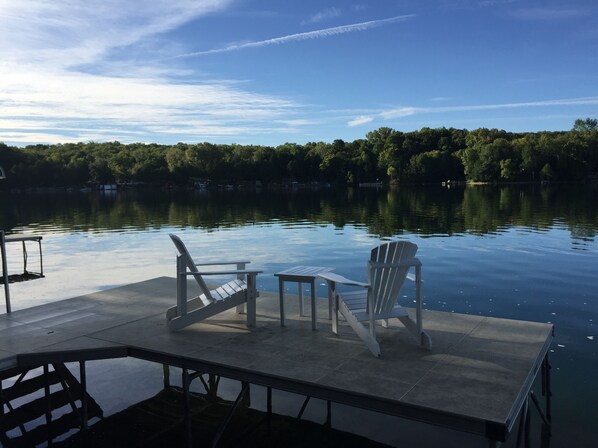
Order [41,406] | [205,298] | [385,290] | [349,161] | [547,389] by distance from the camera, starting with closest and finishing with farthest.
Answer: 1. [385,290]
2. [547,389]
3. [205,298]
4. [41,406]
5. [349,161]

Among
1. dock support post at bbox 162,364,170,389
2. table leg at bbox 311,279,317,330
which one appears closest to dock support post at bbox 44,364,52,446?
dock support post at bbox 162,364,170,389

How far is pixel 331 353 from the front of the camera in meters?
5.75

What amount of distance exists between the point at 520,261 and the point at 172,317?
12.7 metres

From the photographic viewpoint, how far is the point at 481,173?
111375 mm

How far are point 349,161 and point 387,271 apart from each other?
128829mm

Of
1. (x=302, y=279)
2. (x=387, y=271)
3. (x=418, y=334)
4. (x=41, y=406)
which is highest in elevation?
(x=387, y=271)

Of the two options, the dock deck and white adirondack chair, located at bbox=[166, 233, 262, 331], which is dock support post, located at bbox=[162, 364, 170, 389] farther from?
white adirondack chair, located at bbox=[166, 233, 262, 331]

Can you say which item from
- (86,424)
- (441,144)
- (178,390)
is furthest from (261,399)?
(441,144)

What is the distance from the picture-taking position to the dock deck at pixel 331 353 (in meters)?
4.57

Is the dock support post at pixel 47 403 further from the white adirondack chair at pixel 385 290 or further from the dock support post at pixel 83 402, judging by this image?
the white adirondack chair at pixel 385 290

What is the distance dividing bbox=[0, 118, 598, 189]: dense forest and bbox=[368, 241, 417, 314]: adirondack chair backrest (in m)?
110

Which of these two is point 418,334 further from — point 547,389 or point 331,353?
point 547,389

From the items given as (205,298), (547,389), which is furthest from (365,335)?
(547,389)

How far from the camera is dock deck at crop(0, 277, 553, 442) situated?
4.57 metres
